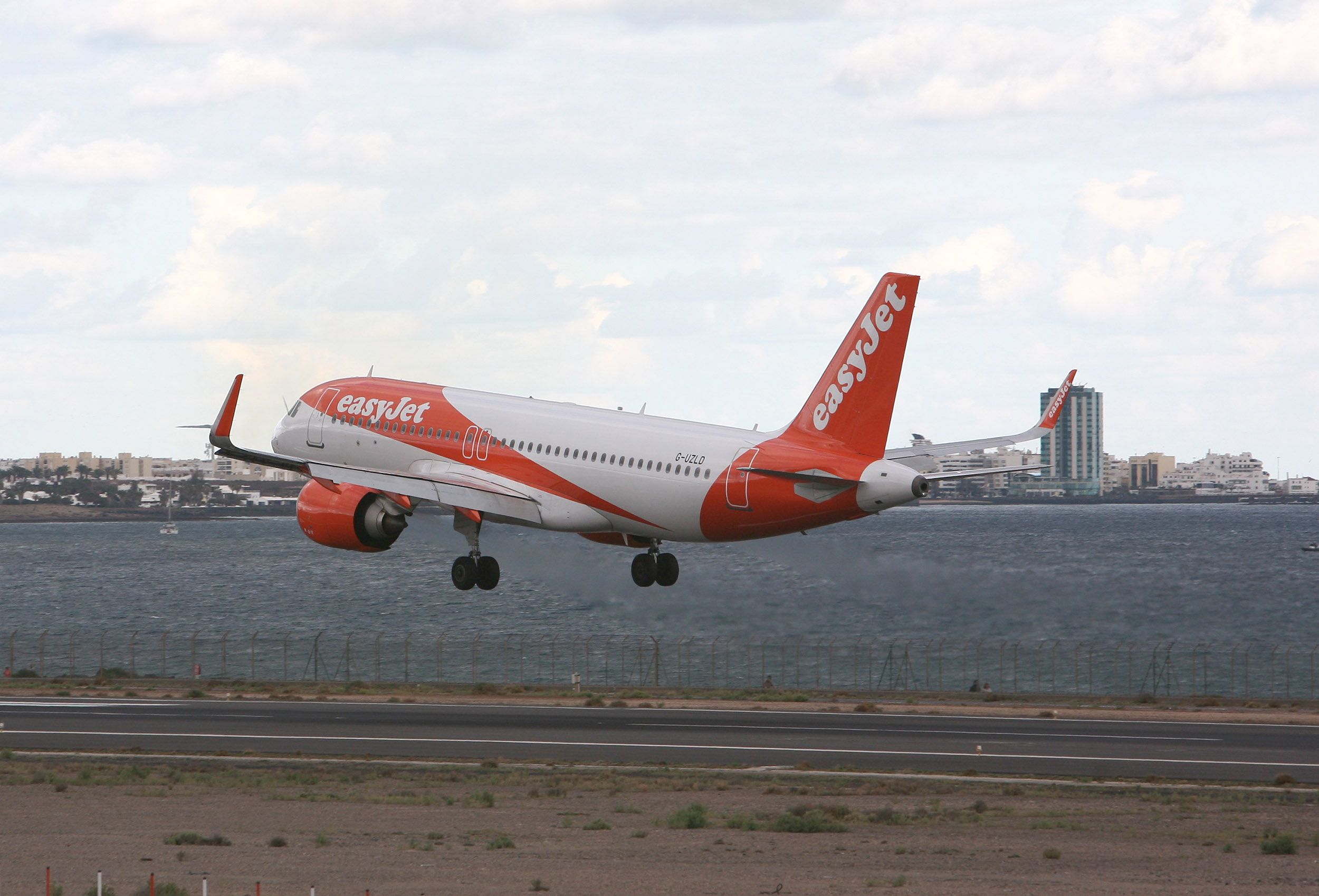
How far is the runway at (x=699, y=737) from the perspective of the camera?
55.8m

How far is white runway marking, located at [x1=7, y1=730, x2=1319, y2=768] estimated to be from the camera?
2206 inches

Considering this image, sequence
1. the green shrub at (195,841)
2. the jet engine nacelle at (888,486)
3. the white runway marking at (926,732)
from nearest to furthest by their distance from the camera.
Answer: the green shrub at (195,841)
the jet engine nacelle at (888,486)
the white runway marking at (926,732)

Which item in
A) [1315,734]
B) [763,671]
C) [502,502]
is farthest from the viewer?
[763,671]

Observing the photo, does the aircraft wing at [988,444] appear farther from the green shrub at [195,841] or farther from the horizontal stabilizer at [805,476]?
the green shrub at [195,841]

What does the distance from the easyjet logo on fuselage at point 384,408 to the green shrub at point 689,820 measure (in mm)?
21456

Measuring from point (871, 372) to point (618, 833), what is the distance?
16.1 metres

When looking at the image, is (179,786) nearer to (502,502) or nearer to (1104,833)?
(502,502)

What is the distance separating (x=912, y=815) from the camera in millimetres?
44250

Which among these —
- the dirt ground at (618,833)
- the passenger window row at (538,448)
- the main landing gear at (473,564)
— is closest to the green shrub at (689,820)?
the dirt ground at (618,833)

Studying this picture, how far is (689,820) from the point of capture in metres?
42.4

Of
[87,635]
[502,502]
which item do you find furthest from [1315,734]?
[87,635]

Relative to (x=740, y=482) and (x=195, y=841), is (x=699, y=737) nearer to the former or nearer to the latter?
(x=740, y=482)

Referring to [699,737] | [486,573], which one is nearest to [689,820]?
[486,573]

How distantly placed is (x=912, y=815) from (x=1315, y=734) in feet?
94.6
